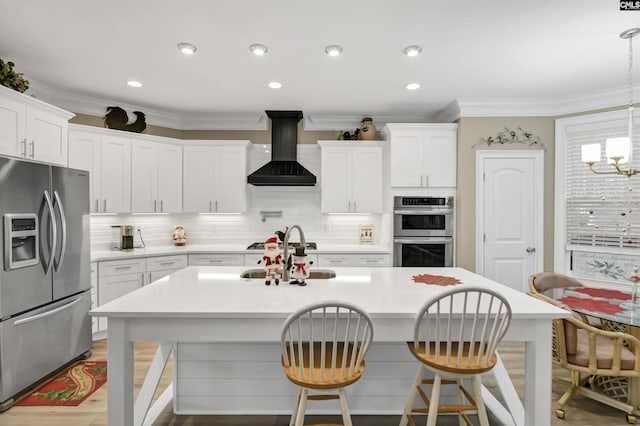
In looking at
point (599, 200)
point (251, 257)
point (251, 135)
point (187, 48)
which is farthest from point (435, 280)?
point (251, 135)

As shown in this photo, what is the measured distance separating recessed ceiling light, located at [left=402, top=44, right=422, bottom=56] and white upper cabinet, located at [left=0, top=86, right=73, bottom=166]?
3.11 meters

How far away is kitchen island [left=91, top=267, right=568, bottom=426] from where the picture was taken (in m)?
1.66

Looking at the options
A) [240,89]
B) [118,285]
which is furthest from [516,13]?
[118,285]

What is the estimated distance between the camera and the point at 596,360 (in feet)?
7.01

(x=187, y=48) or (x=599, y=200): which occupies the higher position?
(x=187, y=48)

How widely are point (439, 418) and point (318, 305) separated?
1507 mm

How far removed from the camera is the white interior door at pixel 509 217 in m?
3.95

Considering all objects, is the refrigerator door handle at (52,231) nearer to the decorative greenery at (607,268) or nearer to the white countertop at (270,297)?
the white countertop at (270,297)

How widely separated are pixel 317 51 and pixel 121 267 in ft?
10.0

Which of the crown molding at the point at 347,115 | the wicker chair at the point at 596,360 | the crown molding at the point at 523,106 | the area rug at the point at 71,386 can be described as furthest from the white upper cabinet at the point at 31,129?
the crown molding at the point at 523,106

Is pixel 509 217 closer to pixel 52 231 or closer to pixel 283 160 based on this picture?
pixel 283 160

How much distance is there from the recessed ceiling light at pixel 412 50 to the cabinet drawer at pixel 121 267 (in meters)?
3.50

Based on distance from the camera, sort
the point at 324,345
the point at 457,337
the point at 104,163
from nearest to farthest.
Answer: the point at 324,345, the point at 457,337, the point at 104,163

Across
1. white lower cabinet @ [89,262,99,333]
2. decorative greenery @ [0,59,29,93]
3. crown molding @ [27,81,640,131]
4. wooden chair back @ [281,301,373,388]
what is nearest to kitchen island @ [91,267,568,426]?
wooden chair back @ [281,301,373,388]
